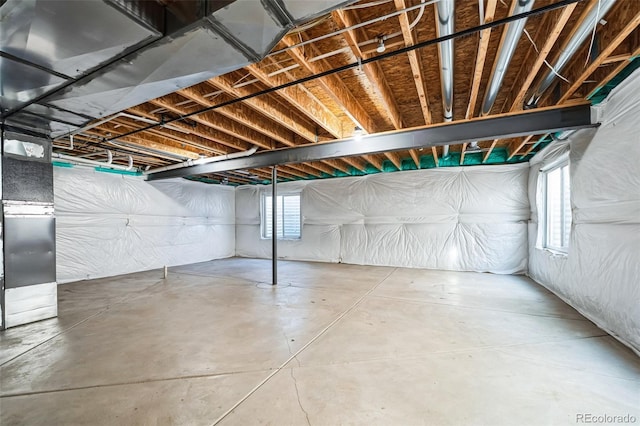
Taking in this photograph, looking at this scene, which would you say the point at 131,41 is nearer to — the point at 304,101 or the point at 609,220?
the point at 304,101

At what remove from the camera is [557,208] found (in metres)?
4.03

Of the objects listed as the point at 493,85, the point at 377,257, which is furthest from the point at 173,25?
the point at 377,257

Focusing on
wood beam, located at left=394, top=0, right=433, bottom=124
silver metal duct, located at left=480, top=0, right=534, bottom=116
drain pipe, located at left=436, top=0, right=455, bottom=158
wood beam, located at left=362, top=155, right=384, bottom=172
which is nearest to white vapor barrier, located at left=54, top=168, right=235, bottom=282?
wood beam, located at left=362, top=155, right=384, bottom=172

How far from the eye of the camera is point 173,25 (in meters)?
1.38

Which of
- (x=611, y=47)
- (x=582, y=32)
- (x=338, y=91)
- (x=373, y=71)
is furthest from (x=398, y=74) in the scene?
(x=611, y=47)

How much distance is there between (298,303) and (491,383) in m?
2.18

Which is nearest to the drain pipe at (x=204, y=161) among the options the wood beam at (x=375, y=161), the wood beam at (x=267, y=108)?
the wood beam at (x=267, y=108)

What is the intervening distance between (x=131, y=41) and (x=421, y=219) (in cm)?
540

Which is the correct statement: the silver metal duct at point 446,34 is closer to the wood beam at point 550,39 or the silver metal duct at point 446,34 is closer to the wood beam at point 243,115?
the wood beam at point 550,39

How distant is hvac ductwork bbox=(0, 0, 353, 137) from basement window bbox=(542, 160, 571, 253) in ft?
13.6

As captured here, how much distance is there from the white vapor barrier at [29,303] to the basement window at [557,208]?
6.18 meters

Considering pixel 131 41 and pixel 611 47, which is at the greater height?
pixel 611 47

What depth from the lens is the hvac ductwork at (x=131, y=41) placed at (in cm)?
125

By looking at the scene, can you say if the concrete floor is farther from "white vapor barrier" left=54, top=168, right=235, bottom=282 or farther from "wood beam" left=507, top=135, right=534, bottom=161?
"wood beam" left=507, top=135, right=534, bottom=161
